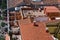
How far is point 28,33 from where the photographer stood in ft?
6.42

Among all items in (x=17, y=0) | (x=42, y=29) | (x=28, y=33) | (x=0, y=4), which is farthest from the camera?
(x=0, y=4)

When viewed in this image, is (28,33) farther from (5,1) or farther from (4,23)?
(5,1)

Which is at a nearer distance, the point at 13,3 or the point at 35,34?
the point at 35,34

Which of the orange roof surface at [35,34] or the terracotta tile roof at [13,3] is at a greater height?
the orange roof surface at [35,34]

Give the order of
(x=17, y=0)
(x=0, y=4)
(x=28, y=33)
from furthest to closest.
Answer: (x=0, y=4) < (x=17, y=0) < (x=28, y=33)

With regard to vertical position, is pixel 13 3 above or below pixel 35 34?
below

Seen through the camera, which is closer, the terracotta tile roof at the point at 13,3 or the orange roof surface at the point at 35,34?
the orange roof surface at the point at 35,34

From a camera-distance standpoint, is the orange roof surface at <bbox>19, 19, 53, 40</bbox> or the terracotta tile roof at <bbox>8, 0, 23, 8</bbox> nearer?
the orange roof surface at <bbox>19, 19, 53, 40</bbox>

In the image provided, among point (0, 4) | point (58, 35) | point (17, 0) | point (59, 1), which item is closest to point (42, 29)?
point (58, 35)

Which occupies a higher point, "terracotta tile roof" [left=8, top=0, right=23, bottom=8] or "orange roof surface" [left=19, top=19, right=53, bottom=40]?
"orange roof surface" [left=19, top=19, right=53, bottom=40]

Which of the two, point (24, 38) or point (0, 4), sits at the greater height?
point (24, 38)

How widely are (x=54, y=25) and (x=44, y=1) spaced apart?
8.94 ft

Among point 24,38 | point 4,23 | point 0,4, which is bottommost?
point 4,23

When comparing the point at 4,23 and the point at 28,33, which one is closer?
the point at 28,33
